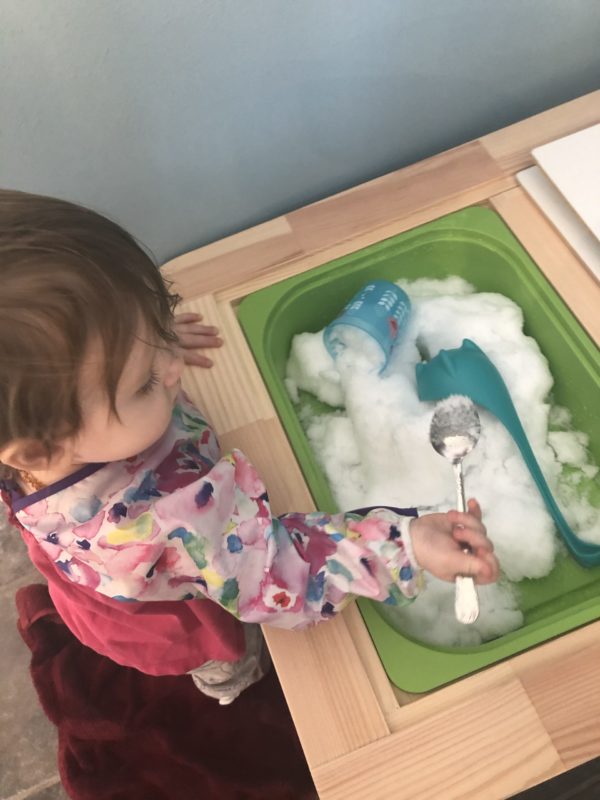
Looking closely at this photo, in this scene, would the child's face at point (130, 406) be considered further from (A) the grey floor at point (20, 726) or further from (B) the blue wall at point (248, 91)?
(A) the grey floor at point (20, 726)

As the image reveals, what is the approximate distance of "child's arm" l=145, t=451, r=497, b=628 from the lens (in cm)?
51

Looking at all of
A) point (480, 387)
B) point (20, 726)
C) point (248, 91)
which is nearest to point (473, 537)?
point (480, 387)

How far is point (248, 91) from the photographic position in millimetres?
699

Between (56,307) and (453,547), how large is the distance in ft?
1.08

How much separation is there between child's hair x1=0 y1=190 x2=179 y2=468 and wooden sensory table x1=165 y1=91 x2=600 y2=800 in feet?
0.84

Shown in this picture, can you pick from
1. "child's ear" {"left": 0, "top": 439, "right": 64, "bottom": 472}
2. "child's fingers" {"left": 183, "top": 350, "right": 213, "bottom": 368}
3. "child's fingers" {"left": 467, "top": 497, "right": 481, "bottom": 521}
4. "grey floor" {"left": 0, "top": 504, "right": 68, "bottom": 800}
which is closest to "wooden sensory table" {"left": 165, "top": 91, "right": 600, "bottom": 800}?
"child's fingers" {"left": 183, "top": 350, "right": 213, "bottom": 368}

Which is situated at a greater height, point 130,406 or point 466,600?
point 130,406

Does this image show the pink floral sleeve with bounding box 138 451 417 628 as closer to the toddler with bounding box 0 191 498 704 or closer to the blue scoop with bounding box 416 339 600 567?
the toddler with bounding box 0 191 498 704

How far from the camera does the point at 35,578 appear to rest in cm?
112

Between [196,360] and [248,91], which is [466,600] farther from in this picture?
[248,91]

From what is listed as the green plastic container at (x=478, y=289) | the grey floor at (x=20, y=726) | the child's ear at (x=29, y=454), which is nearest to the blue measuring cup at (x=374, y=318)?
the green plastic container at (x=478, y=289)

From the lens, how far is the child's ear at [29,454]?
0.43 meters

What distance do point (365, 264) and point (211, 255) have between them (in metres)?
0.17

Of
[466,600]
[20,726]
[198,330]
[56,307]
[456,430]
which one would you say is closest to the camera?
[56,307]
